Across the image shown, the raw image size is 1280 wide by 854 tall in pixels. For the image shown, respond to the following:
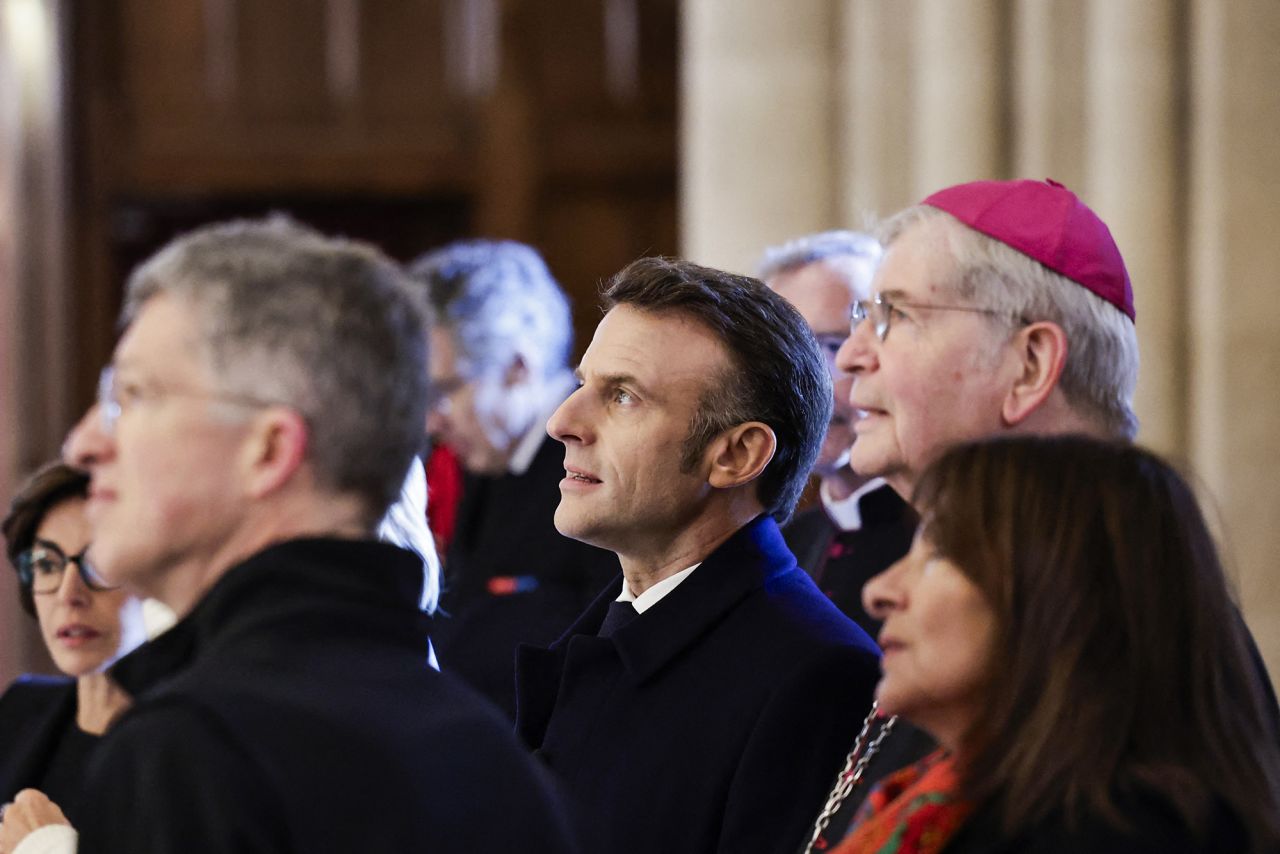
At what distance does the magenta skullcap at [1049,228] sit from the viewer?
95.5 inches

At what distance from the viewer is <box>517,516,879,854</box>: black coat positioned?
7.34 ft

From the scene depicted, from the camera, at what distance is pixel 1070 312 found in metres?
2.41

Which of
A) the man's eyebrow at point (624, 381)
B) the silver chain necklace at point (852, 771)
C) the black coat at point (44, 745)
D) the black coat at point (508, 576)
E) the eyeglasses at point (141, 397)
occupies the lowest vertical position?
the black coat at point (44, 745)

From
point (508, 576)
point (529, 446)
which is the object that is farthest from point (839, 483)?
point (529, 446)

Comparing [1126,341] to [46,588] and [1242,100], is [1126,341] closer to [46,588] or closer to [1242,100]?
[1242,100]

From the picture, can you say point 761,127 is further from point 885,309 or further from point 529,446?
point 885,309

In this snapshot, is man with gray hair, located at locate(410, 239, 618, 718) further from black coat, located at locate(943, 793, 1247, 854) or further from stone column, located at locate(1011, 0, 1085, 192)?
black coat, located at locate(943, 793, 1247, 854)

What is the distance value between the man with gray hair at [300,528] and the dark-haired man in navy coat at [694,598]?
0.61 m

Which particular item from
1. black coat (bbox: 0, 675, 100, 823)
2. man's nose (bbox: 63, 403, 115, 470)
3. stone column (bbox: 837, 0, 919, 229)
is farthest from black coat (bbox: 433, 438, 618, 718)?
man's nose (bbox: 63, 403, 115, 470)

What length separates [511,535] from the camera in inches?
161

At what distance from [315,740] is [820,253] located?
7.09ft

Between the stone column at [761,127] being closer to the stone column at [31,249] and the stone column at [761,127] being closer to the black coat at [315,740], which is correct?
the stone column at [31,249]

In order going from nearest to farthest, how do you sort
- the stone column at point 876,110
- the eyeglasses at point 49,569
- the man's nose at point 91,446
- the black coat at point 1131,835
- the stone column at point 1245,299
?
1. the black coat at point 1131,835
2. the man's nose at point 91,446
3. the eyeglasses at point 49,569
4. the stone column at point 1245,299
5. the stone column at point 876,110

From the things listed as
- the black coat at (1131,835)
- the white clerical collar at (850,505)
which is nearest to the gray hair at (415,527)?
the white clerical collar at (850,505)
